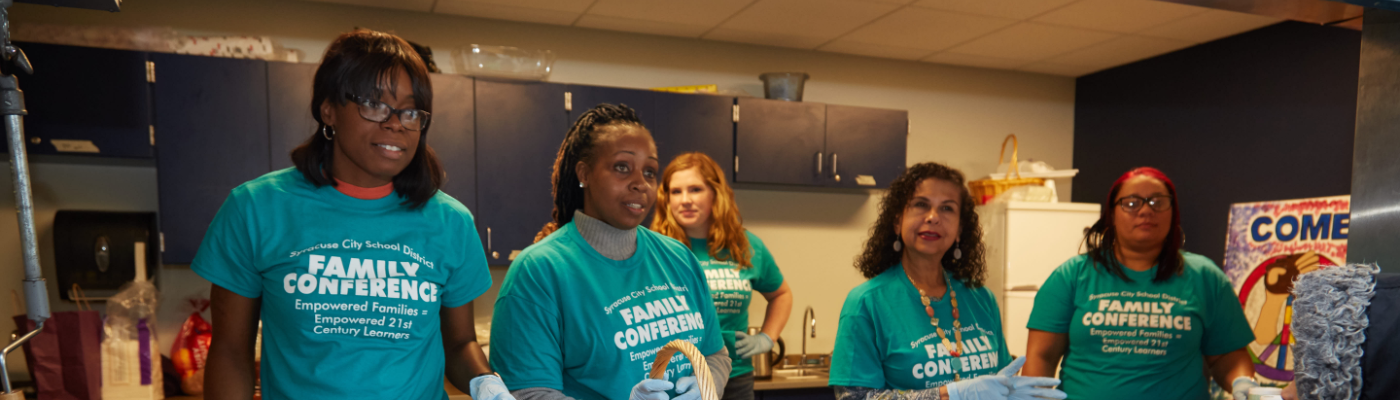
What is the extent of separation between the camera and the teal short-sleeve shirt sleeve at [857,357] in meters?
1.64

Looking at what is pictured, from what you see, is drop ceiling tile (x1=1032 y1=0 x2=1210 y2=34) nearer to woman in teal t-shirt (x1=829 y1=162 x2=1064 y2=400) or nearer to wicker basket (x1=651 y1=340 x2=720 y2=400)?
woman in teal t-shirt (x1=829 y1=162 x2=1064 y2=400)

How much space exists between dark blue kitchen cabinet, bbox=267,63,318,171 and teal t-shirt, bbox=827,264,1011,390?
7.36ft

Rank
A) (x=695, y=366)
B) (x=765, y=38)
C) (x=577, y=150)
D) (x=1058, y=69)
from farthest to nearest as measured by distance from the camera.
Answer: (x=1058, y=69) → (x=765, y=38) → (x=577, y=150) → (x=695, y=366)

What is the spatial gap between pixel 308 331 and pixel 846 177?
2.97 m

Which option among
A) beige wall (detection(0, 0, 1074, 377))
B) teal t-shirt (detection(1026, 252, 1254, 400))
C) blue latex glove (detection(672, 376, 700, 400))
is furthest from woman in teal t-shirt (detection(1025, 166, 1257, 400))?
beige wall (detection(0, 0, 1074, 377))

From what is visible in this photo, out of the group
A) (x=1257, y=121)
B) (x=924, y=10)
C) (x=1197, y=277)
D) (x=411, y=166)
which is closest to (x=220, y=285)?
(x=411, y=166)

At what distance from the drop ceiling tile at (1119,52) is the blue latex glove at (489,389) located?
3736mm

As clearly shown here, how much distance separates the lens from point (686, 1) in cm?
326

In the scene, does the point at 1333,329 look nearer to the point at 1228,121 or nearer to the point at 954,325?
the point at 954,325

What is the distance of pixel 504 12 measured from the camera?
3426 mm

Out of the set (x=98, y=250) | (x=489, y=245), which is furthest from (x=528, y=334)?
(x=98, y=250)

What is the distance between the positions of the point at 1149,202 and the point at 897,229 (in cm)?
75

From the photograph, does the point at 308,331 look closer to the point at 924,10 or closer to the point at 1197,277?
the point at 1197,277

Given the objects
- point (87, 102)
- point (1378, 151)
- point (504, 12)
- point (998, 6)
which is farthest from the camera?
point (504, 12)
